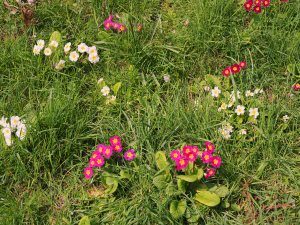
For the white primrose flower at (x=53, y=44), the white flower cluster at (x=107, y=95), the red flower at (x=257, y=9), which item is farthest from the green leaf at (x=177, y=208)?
the red flower at (x=257, y=9)

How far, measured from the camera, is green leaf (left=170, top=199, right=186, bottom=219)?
249cm

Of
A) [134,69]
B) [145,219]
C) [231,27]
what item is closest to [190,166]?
[145,219]

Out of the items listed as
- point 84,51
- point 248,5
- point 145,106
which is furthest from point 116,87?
point 248,5

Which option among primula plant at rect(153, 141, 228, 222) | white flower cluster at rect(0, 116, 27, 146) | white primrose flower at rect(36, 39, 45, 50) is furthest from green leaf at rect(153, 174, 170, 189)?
white primrose flower at rect(36, 39, 45, 50)

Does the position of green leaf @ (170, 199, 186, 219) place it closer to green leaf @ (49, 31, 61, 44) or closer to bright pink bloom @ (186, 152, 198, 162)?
bright pink bloom @ (186, 152, 198, 162)

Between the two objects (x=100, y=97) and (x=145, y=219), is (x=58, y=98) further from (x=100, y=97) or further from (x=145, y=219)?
(x=145, y=219)

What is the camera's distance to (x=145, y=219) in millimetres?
2520

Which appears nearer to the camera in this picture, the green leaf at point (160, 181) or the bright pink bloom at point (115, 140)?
the green leaf at point (160, 181)

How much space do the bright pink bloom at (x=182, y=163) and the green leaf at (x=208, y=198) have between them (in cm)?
19

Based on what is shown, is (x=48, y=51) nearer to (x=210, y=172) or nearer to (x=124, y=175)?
(x=124, y=175)

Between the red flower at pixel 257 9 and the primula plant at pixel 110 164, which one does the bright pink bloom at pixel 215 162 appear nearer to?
the primula plant at pixel 110 164

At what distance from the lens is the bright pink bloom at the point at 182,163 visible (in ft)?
8.36

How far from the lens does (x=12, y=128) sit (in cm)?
273

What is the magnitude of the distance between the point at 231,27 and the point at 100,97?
3.84 feet
